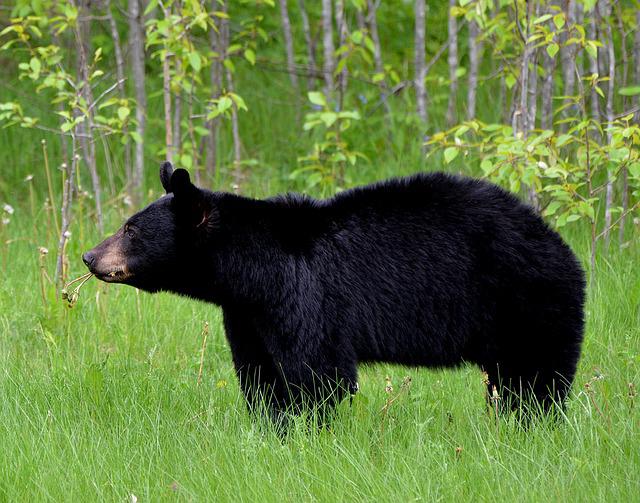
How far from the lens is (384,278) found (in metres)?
4.20

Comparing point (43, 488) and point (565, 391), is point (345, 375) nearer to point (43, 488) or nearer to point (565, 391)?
point (565, 391)

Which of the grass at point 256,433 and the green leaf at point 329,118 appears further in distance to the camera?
the green leaf at point 329,118

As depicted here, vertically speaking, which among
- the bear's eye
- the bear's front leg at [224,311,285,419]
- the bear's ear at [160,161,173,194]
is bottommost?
the bear's front leg at [224,311,285,419]

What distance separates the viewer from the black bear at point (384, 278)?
412 cm

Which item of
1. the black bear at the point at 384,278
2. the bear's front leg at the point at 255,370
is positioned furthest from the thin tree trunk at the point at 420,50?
the bear's front leg at the point at 255,370

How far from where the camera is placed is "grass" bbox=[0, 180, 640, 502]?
3.39 m

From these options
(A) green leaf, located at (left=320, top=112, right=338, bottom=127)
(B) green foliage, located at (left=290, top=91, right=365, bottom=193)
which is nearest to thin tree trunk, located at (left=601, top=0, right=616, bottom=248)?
(B) green foliage, located at (left=290, top=91, right=365, bottom=193)

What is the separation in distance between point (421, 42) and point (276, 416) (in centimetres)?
505

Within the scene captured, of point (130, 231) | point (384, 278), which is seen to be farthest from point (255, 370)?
point (130, 231)

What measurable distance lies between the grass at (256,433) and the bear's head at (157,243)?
2.04ft

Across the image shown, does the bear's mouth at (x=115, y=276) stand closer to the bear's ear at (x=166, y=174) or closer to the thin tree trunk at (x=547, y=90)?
the bear's ear at (x=166, y=174)

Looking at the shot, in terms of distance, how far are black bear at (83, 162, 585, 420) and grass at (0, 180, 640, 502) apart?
0.25 metres

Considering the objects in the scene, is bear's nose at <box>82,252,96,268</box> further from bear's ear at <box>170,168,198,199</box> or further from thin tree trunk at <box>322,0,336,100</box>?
thin tree trunk at <box>322,0,336,100</box>

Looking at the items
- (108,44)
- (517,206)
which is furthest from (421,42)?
(517,206)
